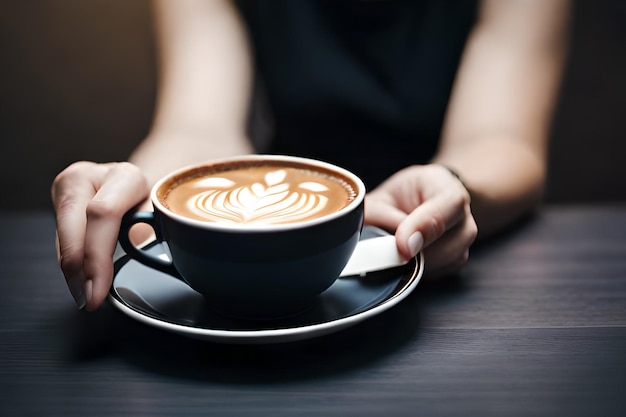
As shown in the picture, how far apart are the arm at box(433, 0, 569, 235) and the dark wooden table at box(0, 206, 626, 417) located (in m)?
0.19

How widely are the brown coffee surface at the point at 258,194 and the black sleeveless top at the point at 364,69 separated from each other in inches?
17.1

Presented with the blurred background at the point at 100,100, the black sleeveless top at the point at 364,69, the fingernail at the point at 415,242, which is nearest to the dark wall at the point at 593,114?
the blurred background at the point at 100,100

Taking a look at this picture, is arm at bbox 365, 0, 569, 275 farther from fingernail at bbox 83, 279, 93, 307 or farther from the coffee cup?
fingernail at bbox 83, 279, 93, 307

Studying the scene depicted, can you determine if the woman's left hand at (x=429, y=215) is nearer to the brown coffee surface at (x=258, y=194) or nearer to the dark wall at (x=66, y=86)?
the brown coffee surface at (x=258, y=194)

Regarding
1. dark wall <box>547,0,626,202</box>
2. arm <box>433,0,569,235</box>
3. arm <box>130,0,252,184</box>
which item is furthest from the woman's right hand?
dark wall <box>547,0,626,202</box>

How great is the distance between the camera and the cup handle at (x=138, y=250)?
1.88 feet

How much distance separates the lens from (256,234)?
496 millimetres

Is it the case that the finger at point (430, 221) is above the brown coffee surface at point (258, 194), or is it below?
below

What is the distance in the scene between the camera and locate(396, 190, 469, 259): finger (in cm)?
60

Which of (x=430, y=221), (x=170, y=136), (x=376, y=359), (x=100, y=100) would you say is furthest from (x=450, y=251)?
(x=100, y=100)

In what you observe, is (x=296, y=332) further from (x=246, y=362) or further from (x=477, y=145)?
(x=477, y=145)

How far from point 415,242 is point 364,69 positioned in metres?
0.59

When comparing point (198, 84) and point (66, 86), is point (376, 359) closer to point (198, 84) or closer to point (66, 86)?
point (198, 84)

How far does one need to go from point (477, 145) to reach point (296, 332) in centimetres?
50
